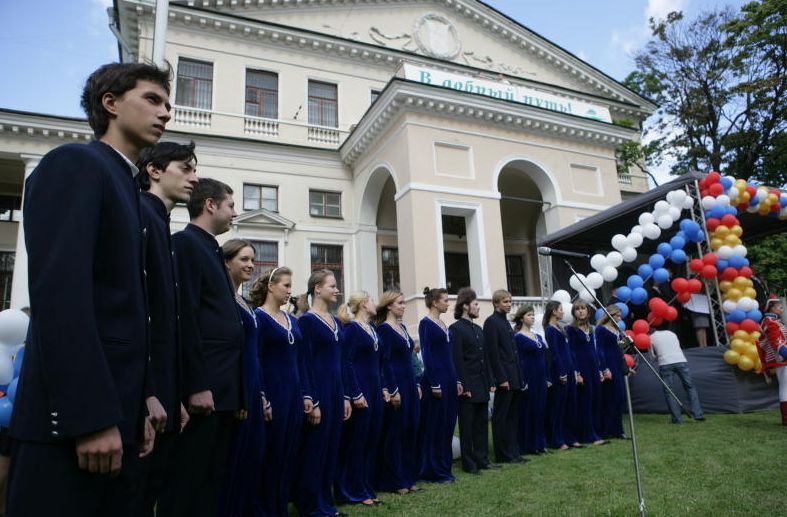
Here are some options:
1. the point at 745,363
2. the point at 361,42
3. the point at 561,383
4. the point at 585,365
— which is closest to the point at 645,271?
the point at 745,363

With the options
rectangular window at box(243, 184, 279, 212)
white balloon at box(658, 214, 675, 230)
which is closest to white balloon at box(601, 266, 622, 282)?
white balloon at box(658, 214, 675, 230)

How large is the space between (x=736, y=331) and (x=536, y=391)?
15.7 ft

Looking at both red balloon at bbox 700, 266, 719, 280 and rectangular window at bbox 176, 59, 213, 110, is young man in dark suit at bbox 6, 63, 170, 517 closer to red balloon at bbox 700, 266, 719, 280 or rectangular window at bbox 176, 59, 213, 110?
red balloon at bbox 700, 266, 719, 280

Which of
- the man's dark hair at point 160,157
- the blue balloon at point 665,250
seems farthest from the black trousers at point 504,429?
the man's dark hair at point 160,157

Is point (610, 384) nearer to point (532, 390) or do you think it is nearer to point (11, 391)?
point (532, 390)

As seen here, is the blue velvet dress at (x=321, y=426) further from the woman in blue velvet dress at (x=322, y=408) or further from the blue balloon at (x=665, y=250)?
the blue balloon at (x=665, y=250)

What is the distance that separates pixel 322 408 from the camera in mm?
4973

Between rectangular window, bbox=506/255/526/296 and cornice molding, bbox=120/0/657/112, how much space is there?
7.34 metres

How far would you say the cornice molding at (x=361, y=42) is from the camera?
18438mm

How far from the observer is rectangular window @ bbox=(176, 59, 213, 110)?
18.3 metres

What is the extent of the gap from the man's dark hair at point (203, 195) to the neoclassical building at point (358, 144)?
38.6 feet

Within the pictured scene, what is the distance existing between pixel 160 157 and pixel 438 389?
4609 mm

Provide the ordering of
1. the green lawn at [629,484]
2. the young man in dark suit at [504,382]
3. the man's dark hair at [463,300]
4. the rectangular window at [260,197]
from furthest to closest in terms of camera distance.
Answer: the rectangular window at [260,197] < the young man in dark suit at [504,382] < the man's dark hair at [463,300] < the green lawn at [629,484]

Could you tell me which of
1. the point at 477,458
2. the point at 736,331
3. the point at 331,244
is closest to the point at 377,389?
the point at 477,458
